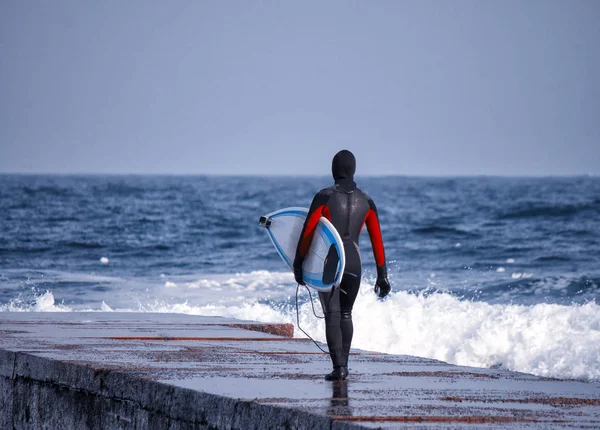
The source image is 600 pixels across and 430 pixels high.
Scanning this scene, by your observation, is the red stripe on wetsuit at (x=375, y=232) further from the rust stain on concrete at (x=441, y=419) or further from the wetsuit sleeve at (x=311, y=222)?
the rust stain on concrete at (x=441, y=419)

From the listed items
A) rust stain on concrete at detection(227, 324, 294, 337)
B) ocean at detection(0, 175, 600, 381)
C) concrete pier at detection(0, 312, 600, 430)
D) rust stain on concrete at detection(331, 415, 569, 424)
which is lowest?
ocean at detection(0, 175, 600, 381)

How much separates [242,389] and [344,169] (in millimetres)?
1540

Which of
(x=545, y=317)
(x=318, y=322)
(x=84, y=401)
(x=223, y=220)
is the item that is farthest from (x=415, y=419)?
(x=223, y=220)

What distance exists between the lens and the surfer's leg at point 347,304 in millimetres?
5832

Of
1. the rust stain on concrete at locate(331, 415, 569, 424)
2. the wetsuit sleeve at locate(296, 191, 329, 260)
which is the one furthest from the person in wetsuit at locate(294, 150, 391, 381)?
the rust stain on concrete at locate(331, 415, 569, 424)

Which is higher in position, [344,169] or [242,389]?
[344,169]

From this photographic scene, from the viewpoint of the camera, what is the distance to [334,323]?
5.80 m

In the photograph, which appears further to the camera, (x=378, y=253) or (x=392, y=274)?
(x=392, y=274)

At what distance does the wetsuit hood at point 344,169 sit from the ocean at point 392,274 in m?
6.23

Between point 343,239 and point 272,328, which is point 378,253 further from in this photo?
point 272,328

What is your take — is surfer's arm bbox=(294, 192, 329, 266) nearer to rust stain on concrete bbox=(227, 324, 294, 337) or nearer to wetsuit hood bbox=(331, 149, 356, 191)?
wetsuit hood bbox=(331, 149, 356, 191)

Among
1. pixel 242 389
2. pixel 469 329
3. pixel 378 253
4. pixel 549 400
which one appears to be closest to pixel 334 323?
pixel 378 253

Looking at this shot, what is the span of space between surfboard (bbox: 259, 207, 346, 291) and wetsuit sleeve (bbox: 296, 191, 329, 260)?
32 millimetres

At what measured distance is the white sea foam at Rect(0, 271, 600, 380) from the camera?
39.0 feet
